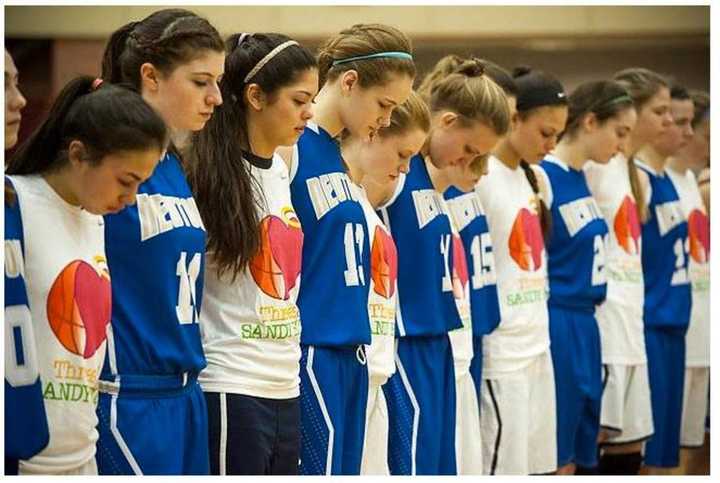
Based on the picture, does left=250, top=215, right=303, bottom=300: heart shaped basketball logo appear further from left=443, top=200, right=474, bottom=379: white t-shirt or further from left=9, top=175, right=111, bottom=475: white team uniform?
left=443, top=200, right=474, bottom=379: white t-shirt

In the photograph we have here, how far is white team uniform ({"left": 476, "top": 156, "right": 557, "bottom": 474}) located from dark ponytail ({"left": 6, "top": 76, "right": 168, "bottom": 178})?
79.6 inches

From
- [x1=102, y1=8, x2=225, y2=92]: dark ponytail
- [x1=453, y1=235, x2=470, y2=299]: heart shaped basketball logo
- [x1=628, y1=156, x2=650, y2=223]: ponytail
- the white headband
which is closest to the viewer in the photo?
[x1=102, y1=8, x2=225, y2=92]: dark ponytail

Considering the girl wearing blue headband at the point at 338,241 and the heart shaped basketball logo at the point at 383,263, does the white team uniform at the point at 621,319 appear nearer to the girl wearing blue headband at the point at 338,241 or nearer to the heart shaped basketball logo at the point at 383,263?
the heart shaped basketball logo at the point at 383,263

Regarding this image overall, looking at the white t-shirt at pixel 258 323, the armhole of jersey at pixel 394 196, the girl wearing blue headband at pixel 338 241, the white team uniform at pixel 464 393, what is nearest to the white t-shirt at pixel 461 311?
the white team uniform at pixel 464 393

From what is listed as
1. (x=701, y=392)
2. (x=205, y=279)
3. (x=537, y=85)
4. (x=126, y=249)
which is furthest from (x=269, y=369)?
(x=701, y=392)

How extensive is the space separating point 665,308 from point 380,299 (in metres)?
2.33

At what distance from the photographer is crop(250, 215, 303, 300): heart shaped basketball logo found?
9.86 feet

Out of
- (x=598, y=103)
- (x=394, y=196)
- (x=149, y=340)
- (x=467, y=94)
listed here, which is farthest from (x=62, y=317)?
(x=598, y=103)

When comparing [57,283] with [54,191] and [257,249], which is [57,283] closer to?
[54,191]

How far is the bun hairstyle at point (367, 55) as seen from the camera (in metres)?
3.37

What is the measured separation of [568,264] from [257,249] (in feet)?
6.90

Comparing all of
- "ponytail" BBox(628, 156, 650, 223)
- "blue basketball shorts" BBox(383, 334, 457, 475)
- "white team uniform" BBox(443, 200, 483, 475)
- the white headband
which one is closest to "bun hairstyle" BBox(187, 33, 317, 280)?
the white headband

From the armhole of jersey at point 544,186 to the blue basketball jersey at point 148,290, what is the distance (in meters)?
2.34

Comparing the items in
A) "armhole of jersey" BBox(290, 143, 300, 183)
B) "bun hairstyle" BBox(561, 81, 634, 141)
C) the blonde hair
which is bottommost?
"armhole of jersey" BBox(290, 143, 300, 183)
